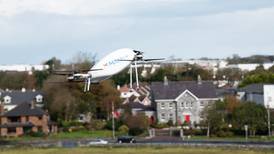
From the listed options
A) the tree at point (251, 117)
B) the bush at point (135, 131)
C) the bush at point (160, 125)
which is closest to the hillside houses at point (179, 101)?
the bush at point (160, 125)

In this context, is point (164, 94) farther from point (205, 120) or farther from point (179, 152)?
point (179, 152)

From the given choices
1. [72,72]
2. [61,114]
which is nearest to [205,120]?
[61,114]

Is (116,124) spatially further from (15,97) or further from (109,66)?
(109,66)

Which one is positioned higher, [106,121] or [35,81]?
[35,81]

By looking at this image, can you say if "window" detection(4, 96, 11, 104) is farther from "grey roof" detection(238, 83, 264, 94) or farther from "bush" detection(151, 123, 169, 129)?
"grey roof" detection(238, 83, 264, 94)

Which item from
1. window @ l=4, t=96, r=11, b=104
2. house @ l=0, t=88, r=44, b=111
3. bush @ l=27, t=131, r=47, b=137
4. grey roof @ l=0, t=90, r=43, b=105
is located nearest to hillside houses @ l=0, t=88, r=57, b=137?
bush @ l=27, t=131, r=47, b=137

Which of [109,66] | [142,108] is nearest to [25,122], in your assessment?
[142,108]
